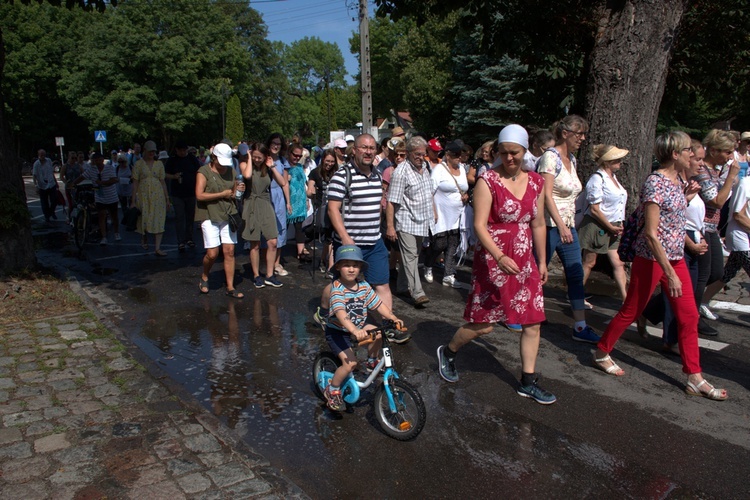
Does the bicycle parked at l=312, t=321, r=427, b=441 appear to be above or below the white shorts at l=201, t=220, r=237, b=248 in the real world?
below

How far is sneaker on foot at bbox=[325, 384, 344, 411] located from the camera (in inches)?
182

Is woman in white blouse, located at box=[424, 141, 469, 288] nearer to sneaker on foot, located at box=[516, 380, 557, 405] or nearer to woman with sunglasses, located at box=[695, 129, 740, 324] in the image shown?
woman with sunglasses, located at box=[695, 129, 740, 324]

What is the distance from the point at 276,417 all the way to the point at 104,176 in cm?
884

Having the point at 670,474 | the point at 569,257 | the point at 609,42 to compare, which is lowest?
the point at 670,474

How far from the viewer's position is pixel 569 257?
20.7ft

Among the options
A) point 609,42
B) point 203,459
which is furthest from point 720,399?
point 609,42

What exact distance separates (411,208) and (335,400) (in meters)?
3.31

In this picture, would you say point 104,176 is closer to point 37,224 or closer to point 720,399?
point 37,224

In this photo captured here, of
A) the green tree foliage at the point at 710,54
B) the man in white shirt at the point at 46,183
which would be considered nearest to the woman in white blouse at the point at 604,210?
the green tree foliage at the point at 710,54

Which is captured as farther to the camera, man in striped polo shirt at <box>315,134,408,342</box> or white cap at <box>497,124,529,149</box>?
man in striped polo shirt at <box>315,134,408,342</box>

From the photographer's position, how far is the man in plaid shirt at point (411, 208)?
7297 millimetres

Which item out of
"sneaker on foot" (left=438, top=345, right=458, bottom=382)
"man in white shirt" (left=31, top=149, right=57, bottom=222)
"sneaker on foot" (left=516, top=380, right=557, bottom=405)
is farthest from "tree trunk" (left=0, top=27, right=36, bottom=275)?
"man in white shirt" (left=31, top=149, right=57, bottom=222)

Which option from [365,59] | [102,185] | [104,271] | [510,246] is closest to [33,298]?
[104,271]

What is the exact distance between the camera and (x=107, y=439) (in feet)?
13.9
